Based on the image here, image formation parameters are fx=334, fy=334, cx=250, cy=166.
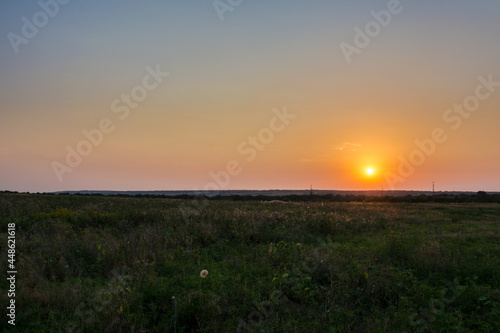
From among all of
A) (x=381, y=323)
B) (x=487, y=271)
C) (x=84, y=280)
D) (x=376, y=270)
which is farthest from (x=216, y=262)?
(x=487, y=271)

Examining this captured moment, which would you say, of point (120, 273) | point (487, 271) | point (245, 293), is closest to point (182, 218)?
point (120, 273)

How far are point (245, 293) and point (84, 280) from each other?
3379 millimetres

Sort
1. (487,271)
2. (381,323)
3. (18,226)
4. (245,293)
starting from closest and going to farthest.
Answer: (381,323) < (245,293) < (487,271) < (18,226)

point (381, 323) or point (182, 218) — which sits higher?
point (182, 218)

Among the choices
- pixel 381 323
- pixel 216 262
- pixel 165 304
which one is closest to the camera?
pixel 381 323

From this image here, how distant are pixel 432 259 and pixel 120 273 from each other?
704 centimetres

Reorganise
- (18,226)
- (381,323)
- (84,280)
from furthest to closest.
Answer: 1. (18,226)
2. (84,280)
3. (381,323)

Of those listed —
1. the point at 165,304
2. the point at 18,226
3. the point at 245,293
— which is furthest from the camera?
the point at 18,226

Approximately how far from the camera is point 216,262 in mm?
8328

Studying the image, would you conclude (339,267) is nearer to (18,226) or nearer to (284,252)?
(284,252)

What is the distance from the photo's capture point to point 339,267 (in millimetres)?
7113

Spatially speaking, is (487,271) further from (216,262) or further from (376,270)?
(216,262)

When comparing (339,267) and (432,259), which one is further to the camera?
(432,259)

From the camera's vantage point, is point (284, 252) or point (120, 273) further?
point (284, 252)
